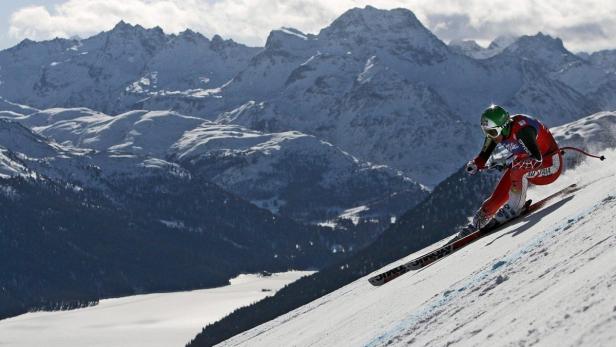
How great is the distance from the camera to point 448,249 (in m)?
22.5

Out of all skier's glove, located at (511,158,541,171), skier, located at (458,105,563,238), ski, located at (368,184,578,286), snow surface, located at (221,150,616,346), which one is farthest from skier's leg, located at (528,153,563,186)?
snow surface, located at (221,150,616,346)


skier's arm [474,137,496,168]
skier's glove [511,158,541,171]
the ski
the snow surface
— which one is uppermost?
skier's arm [474,137,496,168]

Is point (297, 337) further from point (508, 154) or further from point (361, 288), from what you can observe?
point (508, 154)

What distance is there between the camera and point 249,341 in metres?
24.6

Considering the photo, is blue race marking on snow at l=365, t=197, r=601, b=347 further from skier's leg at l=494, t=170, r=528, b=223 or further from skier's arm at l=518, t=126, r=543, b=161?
skier's leg at l=494, t=170, r=528, b=223

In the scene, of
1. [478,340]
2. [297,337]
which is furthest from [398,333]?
[297,337]

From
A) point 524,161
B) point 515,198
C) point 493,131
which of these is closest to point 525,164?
point 524,161

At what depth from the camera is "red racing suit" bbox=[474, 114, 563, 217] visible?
21438 mm

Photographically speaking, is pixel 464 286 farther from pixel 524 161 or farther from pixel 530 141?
pixel 524 161

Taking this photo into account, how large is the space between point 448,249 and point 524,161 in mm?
2538

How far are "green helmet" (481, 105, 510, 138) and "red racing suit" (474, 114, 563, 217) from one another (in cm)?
19

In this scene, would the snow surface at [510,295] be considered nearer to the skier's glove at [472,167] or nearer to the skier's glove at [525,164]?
the skier's glove at [525,164]

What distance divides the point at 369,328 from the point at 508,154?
22.4 ft

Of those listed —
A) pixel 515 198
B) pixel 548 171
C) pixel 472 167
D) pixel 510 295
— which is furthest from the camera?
pixel 472 167
